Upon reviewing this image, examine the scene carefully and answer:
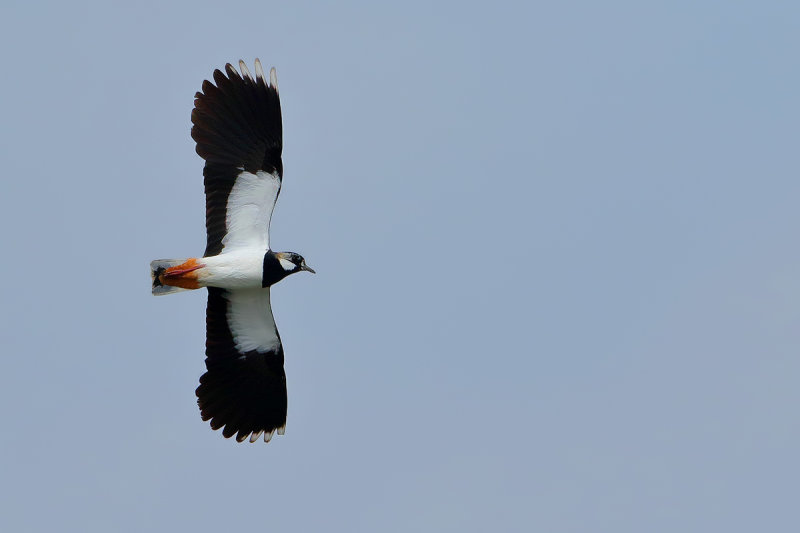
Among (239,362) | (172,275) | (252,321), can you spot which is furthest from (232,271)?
(239,362)

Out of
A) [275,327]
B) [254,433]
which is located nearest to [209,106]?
[275,327]

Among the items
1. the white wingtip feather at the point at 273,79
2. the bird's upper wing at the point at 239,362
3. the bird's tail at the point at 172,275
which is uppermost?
the white wingtip feather at the point at 273,79

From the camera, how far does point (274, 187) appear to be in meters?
20.3

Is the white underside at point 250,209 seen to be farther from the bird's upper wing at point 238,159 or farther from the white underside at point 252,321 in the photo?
the white underside at point 252,321

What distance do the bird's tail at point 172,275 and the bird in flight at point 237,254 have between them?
0.05 feet

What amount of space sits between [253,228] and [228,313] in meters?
1.53

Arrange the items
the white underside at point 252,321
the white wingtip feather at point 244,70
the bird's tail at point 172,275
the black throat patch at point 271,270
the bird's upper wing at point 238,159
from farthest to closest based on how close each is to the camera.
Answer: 1. the white underside at point 252,321
2. the white wingtip feather at point 244,70
3. the bird's upper wing at point 238,159
4. the black throat patch at point 271,270
5. the bird's tail at point 172,275

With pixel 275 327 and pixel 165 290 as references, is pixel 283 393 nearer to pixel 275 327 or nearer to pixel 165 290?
pixel 275 327

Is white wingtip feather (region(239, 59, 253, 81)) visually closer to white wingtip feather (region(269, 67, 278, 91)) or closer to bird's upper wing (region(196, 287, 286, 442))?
white wingtip feather (region(269, 67, 278, 91))

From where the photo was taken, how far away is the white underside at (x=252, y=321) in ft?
67.7

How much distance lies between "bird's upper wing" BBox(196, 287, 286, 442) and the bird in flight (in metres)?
0.02

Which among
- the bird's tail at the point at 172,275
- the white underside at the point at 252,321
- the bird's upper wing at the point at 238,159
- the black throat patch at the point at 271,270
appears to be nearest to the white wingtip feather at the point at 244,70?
the bird's upper wing at the point at 238,159

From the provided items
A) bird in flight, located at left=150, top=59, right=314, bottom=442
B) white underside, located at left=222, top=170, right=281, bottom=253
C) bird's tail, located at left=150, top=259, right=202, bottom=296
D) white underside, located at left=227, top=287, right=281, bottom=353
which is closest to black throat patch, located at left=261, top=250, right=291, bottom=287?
bird in flight, located at left=150, top=59, right=314, bottom=442

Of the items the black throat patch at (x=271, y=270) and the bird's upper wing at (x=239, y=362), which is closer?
the black throat patch at (x=271, y=270)
